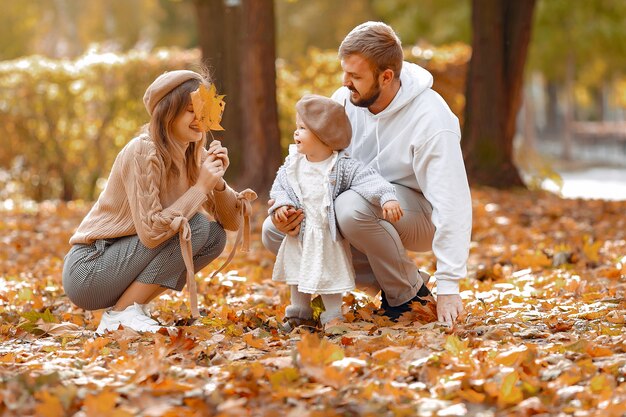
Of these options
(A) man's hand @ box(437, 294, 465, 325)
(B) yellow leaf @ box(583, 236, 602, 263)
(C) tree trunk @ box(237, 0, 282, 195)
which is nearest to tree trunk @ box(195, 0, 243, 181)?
(C) tree trunk @ box(237, 0, 282, 195)

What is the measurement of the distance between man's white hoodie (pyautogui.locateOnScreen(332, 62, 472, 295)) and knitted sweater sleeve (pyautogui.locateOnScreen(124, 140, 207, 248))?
88 centimetres

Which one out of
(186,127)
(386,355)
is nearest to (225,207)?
(186,127)

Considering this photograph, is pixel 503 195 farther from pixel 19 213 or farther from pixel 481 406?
pixel 481 406

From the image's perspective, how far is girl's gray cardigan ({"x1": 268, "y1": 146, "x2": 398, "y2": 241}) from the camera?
13.9ft

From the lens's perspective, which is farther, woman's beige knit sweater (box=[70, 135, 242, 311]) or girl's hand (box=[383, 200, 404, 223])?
woman's beige knit sweater (box=[70, 135, 242, 311])

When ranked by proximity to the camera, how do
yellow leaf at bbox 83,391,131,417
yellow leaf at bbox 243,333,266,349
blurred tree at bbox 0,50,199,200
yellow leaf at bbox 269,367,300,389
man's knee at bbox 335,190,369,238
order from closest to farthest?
1. yellow leaf at bbox 83,391,131,417
2. yellow leaf at bbox 269,367,300,389
3. yellow leaf at bbox 243,333,266,349
4. man's knee at bbox 335,190,369,238
5. blurred tree at bbox 0,50,199,200

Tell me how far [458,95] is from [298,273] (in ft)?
33.0

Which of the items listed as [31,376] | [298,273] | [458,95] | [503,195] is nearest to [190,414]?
[31,376]

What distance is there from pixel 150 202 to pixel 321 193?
0.73 metres

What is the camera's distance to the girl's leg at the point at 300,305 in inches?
174

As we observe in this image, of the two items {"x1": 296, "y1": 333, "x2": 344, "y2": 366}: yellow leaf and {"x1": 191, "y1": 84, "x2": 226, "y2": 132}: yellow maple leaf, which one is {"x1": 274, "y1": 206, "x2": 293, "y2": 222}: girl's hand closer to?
{"x1": 191, "y1": 84, "x2": 226, "y2": 132}: yellow maple leaf

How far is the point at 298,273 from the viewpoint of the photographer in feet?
14.1

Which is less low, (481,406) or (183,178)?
(183,178)

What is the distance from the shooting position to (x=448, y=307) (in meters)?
4.25
